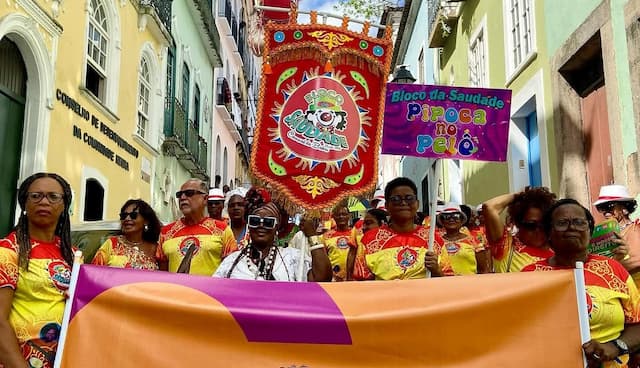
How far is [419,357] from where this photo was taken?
10.1ft

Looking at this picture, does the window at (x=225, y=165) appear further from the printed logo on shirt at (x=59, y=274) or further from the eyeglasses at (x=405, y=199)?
the printed logo on shirt at (x=59, y=274)

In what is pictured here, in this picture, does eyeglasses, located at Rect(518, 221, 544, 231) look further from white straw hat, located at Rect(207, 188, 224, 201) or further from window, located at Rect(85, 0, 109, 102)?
window, located at Rect(85, 0, 109, 102)

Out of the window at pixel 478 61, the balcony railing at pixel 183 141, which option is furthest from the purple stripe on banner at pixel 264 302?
the balcony railing at pixel 183 141

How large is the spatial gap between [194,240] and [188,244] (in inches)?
2.3

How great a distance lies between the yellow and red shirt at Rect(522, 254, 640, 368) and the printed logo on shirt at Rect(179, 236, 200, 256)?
9.31 feet

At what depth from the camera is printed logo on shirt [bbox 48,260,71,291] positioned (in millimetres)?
3064

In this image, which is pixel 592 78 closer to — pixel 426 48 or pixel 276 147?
pixel 276 147

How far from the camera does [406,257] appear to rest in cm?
417

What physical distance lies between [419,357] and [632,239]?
184cm

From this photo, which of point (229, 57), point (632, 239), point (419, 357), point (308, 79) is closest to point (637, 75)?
point (632, 239)

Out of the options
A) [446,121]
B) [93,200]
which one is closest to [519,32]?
[446,121]

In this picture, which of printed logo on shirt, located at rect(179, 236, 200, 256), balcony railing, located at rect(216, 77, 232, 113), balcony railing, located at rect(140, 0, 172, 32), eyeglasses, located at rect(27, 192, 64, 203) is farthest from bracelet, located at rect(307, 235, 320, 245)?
balcony railing, located at rect(216, 77, 232, 113)

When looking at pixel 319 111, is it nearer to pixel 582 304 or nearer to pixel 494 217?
pixel 494 217

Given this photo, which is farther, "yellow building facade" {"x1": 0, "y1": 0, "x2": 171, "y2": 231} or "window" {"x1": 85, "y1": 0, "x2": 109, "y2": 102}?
"window" {"x1": 85, "y1": 0, "x2": 109, "y2": 102}
